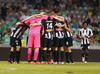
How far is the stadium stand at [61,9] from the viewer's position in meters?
19.7

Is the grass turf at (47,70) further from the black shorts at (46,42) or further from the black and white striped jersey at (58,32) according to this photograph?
the black and white striped jersey at (58,32)

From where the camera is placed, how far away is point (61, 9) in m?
22.1

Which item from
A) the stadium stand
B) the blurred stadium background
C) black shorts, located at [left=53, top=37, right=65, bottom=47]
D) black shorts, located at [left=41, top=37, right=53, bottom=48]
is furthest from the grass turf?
the stadium stand

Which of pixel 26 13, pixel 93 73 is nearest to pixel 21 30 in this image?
pixel 93 73

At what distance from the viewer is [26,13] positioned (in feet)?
63.7

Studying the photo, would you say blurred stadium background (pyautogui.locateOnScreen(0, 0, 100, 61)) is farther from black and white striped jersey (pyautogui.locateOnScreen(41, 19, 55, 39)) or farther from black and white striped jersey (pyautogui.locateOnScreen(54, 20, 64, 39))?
black and white striped jersey (pyautogui.locateOnScreen(41, 19, 55, 39))

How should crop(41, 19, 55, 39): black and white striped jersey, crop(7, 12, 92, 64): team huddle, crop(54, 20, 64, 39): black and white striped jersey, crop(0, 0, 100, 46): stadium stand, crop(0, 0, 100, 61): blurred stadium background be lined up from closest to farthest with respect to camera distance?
crop(7, 12, 92, 64): team huddle → crop(41, 19, 55, 39): black and white striped jersey → crop(54, 20, 64, 39): black and white striped jersey → crop(0, 0, 100, 61): blurred stadium background → crop(0, 0, 100, 46): stadium stand

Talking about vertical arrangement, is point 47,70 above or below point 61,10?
below

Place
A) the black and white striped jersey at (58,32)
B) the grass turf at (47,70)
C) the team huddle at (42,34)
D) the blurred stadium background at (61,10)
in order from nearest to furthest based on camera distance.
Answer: the grass turf at (47,70) < the team huddle at (42,34) < the black and white striped jersey at (58,32) < the blurred stadium background at (61,10)

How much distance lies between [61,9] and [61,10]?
0.41 ft

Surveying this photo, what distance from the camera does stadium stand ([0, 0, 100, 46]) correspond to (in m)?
19.7

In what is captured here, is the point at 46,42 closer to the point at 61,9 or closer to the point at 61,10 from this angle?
the point at 61,10

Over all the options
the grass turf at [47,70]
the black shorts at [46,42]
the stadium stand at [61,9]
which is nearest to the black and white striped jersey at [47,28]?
the black shorts at [46,42]

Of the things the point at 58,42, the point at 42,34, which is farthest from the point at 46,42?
the point at 58,42
